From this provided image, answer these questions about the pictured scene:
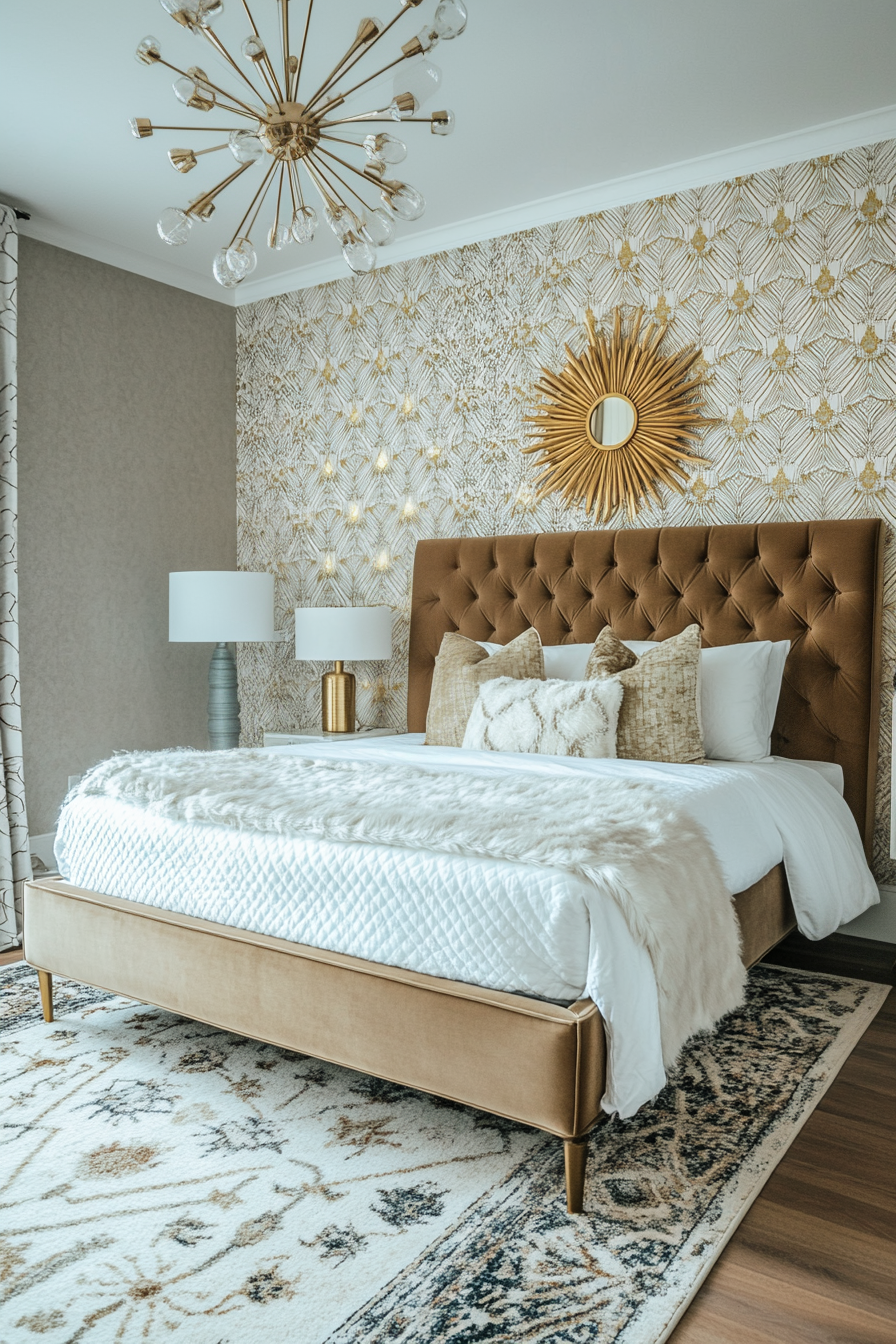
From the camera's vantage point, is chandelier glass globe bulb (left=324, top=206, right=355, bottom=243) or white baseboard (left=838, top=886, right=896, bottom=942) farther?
white baseboard (left=838, top=886, right=896, bottom=942)

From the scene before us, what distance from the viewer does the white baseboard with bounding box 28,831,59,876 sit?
403 centimetres

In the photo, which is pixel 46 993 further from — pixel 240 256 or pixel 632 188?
pixel 632 188

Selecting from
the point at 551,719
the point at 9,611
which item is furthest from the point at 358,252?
the point at 9,611

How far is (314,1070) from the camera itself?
92.2 inches

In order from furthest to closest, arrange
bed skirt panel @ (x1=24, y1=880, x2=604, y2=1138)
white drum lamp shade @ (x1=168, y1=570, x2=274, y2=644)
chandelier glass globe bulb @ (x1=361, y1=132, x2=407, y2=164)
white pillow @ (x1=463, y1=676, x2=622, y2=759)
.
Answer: white drum lamp shade @ (x1=168, y1=570, x2=274, y2=644)
white pillow @ (x1=463, y1=676, x2=622, y2=759)
chandelier glass globe bulb @ (x1=361, y1=132, x2=407, y2=164)
bed skirt panel @ (x1=24, y1=880, x2=604, y2=1138)

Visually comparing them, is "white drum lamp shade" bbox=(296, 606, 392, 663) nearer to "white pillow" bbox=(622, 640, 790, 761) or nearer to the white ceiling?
"white pillow" bbox=(622, 640, 790, 761)

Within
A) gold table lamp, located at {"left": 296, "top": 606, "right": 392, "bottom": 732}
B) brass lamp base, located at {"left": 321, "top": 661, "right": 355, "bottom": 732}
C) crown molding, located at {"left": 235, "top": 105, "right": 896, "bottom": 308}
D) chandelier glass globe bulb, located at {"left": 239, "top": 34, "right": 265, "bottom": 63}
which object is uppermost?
crown molding, located at {"left": 235, "top": 105, "right": 896, "bottom": 308}

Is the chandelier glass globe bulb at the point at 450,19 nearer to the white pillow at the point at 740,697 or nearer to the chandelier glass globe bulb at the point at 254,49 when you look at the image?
the chandelier glass globe bulb at the point at 254,49

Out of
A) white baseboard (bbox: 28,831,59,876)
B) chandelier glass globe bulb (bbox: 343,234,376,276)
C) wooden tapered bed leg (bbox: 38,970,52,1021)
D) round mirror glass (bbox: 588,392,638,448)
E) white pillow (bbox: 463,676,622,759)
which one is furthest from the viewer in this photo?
white baseboard (bbox: 28,831,59,876)

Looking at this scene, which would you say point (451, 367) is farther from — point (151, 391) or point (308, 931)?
point (308, 931)

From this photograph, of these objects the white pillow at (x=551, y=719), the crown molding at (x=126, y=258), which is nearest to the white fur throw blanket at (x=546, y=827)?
the white pillow at (x=551, y=719)

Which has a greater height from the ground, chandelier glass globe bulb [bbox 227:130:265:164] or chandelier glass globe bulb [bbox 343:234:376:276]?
chandelier glass globe bulb [bbox 227:130:265:164]

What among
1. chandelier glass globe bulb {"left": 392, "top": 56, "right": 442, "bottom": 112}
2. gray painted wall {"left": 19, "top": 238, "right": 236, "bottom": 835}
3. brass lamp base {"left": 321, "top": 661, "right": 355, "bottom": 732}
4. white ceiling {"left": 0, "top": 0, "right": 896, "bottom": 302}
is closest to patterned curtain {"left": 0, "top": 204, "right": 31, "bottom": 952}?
gray painted wall {"left": 19, "top": 238, "right": 236, "bottom": 835}

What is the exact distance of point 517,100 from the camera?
3.14 m
